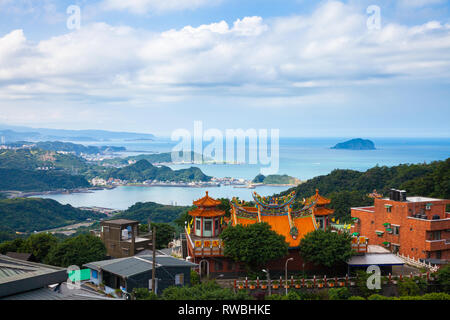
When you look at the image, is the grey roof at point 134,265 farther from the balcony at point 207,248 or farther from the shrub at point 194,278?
the balcony at point 207,248

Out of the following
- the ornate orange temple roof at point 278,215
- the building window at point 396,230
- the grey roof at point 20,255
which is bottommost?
the grey roof at point 20,255

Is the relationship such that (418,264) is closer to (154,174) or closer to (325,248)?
(325,248)

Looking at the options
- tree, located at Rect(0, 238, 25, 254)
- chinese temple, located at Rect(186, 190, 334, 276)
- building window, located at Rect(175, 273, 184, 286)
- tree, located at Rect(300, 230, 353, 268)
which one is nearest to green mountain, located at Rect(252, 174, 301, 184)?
tree, located at Rect(0, 238, 25, 254)

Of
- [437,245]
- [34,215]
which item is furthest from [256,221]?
[34,215]

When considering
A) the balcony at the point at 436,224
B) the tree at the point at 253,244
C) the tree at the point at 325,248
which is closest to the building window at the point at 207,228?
the tree at the point at 253,244

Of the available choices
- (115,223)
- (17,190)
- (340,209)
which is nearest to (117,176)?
(17,190)
